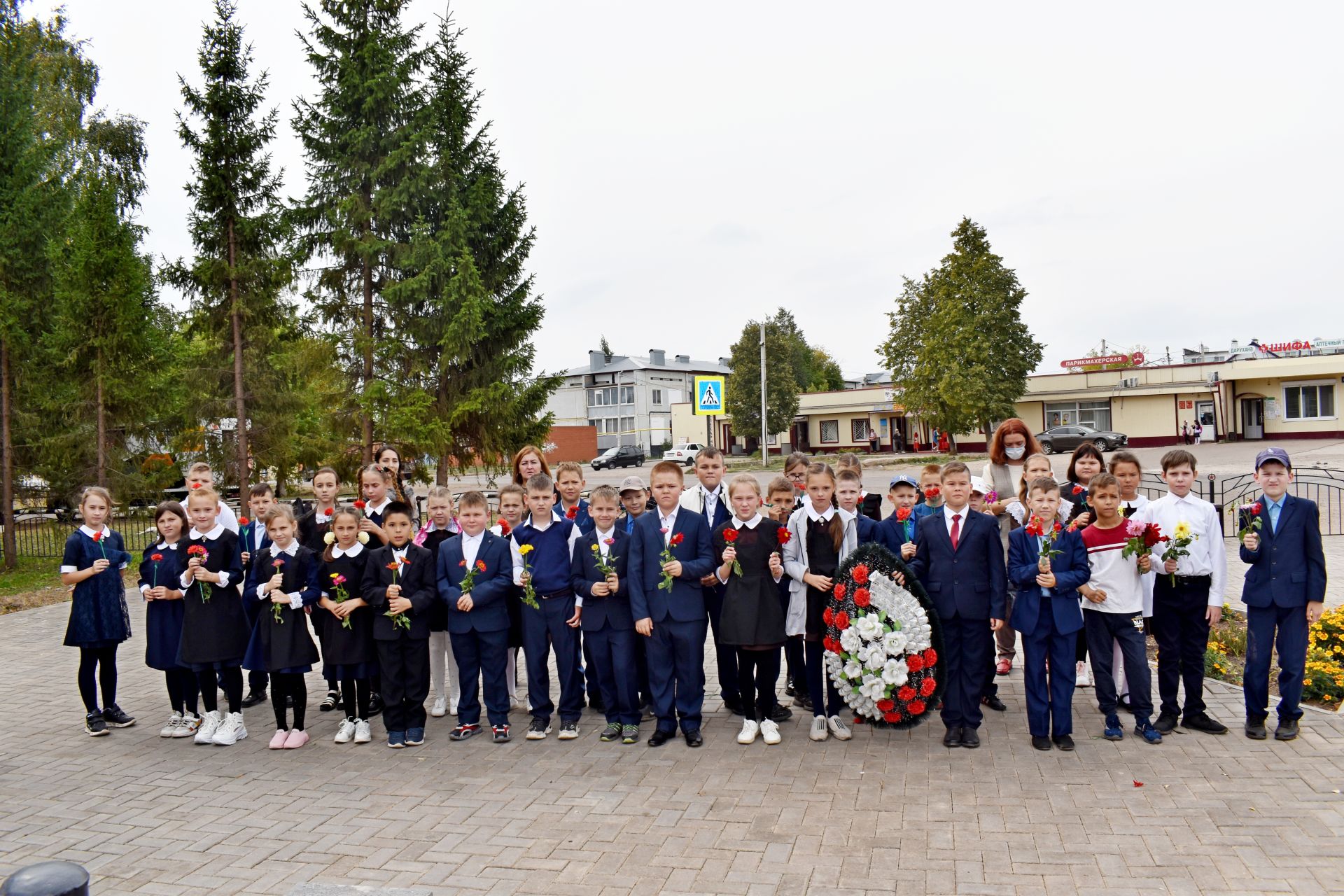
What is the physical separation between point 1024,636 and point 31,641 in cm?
1144

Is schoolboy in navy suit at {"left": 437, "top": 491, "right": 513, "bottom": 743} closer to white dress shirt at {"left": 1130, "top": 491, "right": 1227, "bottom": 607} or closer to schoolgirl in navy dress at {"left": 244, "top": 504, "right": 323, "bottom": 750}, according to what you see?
schoolgirl in navy dress at {"left": 244, "top": 504, "right": 323, "bottom": 750}

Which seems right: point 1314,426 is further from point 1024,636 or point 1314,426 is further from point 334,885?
point 334,885

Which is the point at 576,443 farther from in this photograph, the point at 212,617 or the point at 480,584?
the point at 480,584

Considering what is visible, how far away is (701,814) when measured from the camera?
4734mm

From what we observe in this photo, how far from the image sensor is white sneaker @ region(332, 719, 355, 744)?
6.30 meters

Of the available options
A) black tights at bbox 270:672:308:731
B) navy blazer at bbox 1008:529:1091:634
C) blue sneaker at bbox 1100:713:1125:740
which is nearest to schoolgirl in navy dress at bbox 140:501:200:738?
black tights at bbox 270:672:308:731

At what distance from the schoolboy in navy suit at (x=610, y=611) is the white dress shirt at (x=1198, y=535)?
3604 mm

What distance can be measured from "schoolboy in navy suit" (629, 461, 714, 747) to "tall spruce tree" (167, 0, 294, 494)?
13.6 metres

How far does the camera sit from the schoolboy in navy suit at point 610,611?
6.17 m

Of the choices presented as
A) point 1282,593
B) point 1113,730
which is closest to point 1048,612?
point 1113,730

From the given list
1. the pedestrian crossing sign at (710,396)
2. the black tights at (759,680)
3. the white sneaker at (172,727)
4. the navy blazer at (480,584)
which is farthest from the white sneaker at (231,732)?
the pedestrian crossing sign at (710,396)

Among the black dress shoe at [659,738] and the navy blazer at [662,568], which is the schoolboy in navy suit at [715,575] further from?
the black dress shoe at [659,738]

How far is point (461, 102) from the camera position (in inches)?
822

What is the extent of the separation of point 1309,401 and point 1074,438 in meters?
14.2
